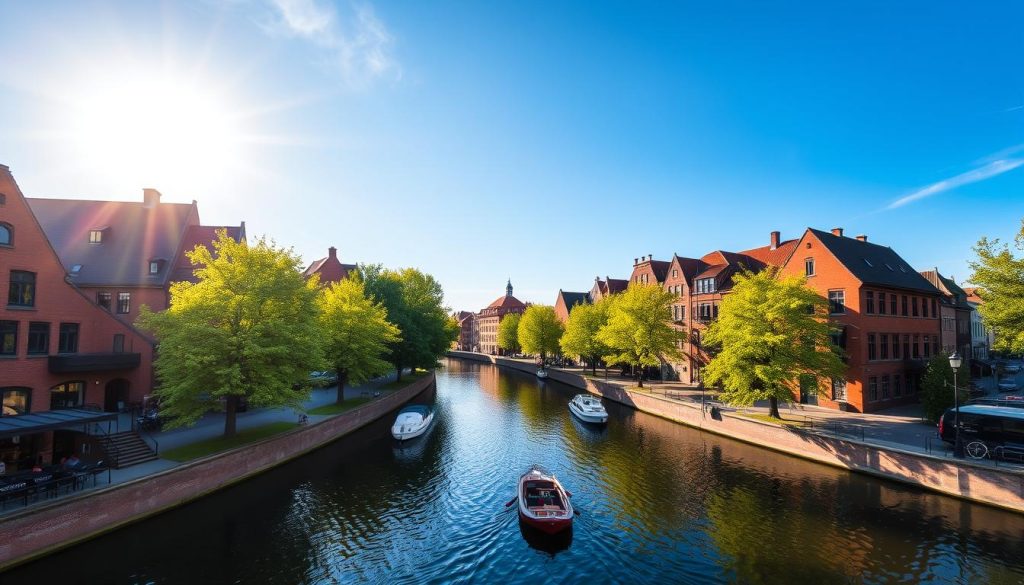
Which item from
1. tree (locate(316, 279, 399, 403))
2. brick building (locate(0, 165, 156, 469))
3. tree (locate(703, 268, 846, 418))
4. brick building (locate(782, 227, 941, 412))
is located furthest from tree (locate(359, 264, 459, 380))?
brick building (locate(782, 227, 941, 412))

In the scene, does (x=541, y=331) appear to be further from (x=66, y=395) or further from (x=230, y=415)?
(x=66, y=395)

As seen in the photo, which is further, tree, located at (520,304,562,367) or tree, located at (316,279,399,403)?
tree, located at (520,304,562,367)

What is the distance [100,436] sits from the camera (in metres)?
24.0

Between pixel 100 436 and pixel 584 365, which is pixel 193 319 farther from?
pixel 584 365

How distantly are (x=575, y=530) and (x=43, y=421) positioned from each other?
25509 mm

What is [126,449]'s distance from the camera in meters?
23.7

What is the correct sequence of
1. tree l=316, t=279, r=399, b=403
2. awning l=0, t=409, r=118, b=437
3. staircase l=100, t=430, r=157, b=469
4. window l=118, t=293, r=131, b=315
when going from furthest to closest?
tree l=316, t=279, r=399, b=403, window l=118, t=293, r=131, b=315, staircase l=100, t=430, r=157, b=469, awning l=0, t=409, r=118, b=437

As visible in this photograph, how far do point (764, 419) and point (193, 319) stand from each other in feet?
134

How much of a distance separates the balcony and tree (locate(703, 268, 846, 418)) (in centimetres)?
4390

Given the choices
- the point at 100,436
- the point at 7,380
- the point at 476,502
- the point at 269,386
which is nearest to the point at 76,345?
the point at 7,380

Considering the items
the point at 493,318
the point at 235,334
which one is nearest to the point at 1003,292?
the point at 235,334

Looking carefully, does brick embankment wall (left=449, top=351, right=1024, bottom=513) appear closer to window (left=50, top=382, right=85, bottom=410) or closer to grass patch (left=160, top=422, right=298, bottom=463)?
grass patch (left=160, top=422, right=298, bottom=463)

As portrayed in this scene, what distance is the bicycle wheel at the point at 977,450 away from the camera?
2364 cm

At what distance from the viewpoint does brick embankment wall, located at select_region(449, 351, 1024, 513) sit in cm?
2152
